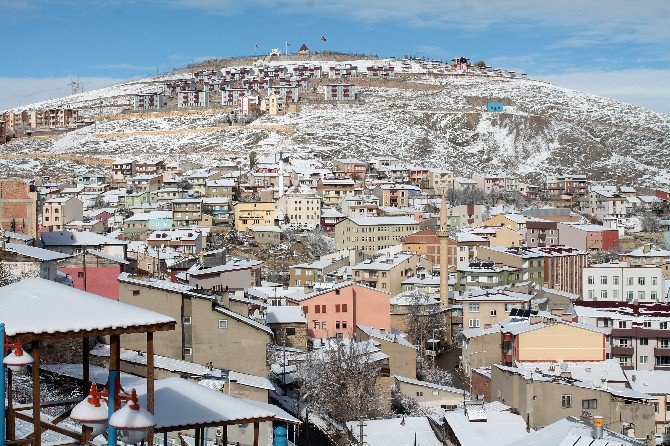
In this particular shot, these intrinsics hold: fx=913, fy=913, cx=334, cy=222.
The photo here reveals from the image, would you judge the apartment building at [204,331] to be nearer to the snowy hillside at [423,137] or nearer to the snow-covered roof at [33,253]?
the snow-covered roof at [33,253]

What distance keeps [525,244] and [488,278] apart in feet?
38.4

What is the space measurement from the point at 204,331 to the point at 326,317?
34.3 ft

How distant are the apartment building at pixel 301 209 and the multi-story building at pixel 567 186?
20.5 m

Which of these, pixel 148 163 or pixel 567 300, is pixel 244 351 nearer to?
pixel 567 300

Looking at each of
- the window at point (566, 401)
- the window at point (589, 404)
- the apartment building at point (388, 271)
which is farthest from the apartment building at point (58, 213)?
the window at point (589, 404)

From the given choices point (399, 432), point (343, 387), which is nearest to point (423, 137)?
point (343, 387)

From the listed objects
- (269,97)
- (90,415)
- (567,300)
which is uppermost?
(269,97)

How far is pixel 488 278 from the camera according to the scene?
30.5 metres

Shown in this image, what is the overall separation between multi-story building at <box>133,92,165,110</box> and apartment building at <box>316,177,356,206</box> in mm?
43748

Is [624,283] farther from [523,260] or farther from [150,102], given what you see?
[150,102]

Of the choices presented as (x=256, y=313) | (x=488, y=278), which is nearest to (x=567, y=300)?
(x=488, y=278)

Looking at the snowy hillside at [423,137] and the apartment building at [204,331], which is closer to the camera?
the apartment building at [204,331]

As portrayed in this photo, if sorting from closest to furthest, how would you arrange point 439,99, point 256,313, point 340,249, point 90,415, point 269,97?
point 90,415 < point 256,313 < point 340,249 < point 269,97 < point 439,99

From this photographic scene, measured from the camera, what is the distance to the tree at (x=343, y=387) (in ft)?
55.1
